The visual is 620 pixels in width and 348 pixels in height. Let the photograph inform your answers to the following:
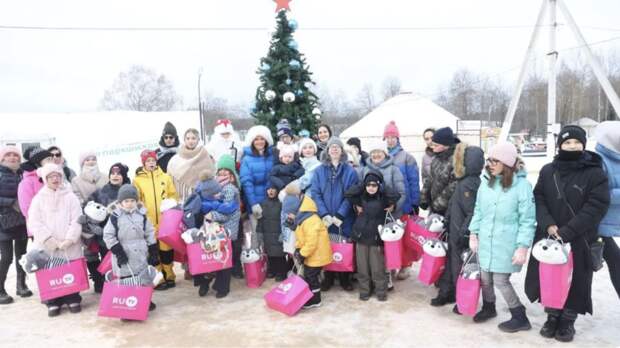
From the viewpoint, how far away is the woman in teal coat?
343cm

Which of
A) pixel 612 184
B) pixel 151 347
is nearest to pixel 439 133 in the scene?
pixel 612 184

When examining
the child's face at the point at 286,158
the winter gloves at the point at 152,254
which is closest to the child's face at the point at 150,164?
the winter gloves at the point at 152,254

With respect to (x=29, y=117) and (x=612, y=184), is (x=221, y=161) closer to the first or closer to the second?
(x=612, y=184)

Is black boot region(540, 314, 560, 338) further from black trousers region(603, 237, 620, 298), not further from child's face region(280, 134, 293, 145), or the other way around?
child's face region(280, 134, 293, 145)

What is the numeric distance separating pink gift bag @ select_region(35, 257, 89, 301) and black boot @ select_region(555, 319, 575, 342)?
14.0ft

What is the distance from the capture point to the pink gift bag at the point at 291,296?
4031 millimetres

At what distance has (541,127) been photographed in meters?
45.5

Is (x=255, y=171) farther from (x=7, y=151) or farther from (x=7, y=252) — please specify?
(x=7, y=252)

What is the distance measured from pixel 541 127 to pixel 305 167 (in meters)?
47.6

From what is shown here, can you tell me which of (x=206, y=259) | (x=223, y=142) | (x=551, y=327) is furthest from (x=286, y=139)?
(x=551, y=327)

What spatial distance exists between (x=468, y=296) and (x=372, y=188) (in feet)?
4.31

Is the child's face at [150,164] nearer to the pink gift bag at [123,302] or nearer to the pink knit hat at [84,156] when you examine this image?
the pink knit hat at [84,156]

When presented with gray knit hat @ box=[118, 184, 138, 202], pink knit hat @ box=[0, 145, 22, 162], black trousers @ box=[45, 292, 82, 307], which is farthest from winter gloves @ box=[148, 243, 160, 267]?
pink knit hat @ box=[0, 145, 22, 162]

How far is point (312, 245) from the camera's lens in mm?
4188
